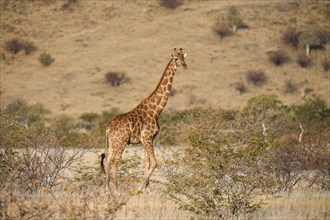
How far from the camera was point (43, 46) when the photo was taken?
225 feet

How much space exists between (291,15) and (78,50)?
2528 centimetres

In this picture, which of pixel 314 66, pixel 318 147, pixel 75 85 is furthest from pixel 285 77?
pixel 318 147

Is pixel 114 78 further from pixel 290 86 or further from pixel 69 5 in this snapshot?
pixel 69 5

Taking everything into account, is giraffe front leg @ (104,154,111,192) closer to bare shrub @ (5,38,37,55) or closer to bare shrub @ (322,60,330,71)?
bare shrub @ (322,60,330,71)

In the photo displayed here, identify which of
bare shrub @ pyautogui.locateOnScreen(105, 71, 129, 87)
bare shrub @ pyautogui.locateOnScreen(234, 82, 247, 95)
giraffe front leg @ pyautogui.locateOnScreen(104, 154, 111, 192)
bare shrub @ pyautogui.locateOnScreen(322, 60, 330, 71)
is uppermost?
bare shrub @ pyautogui.locateOnScreen(322, 60, 330, 71)

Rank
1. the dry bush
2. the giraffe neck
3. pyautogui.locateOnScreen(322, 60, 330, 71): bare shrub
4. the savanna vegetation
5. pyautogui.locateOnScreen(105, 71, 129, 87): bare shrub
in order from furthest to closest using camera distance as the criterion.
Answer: pyautogui.locateOnScreen(322, 60, 330, 71): bare shrub → pyautogui.locateOnScreen(105, 71, 129, 87): bare shrub → the giraffe neck → the dry bush → the savanna vegetation


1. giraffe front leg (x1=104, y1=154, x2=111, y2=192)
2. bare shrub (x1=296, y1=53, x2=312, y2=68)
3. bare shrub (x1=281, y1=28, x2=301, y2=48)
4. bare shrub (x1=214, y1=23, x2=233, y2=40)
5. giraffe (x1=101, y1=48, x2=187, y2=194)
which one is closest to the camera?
giraffe front leg (x1=104, y1=154, x2=111, y2=192)

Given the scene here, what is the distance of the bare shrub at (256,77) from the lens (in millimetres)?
61094

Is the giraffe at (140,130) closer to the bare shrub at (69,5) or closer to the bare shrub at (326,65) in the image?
the bare shrub at (326,65)

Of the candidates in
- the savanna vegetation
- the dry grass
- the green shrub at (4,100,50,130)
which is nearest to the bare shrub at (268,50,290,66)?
the green shrub at (4,100,50,130)

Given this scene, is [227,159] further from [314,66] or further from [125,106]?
[314,66]

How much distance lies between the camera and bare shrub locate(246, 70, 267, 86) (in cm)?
6109

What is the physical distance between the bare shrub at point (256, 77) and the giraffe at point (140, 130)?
46631mm

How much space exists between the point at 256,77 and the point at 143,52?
12333 millimetres
